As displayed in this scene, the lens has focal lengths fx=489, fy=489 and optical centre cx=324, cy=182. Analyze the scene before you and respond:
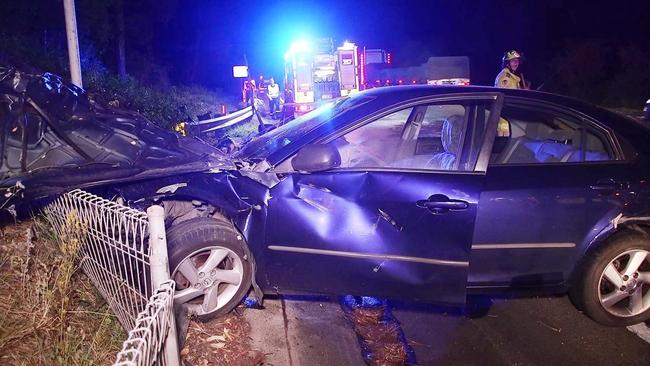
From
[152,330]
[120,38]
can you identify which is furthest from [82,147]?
[120,38]

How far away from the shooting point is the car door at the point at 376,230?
3.11 metres

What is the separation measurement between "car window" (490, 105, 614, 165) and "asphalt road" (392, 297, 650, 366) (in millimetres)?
1211

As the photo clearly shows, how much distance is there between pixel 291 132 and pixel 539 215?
6.16 feet

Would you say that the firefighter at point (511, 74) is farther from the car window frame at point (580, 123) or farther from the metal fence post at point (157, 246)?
the metal fence post at point (157, 246)

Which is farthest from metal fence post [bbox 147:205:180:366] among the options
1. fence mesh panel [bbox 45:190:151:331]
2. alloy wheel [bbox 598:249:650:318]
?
alloy wheel [bbox 598:249:650:318]

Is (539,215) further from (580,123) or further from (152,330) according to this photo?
(152,330)

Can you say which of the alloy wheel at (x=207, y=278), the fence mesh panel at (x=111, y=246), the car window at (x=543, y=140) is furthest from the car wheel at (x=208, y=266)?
the car window at (x=543, y=140)

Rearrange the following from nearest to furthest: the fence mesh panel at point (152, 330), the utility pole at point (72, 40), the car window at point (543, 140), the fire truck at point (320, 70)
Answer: the fence mesh panel at point (152, 330), the car window at point (543, 140), the utility pole at point (72, 40), the fire truck at point (320, 70)

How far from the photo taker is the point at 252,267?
3.40 m

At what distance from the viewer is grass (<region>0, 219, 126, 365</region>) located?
277cm

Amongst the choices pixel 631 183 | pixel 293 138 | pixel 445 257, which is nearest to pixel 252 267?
pixel 293 138

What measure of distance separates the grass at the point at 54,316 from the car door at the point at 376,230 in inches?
44.5

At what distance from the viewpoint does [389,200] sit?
10.3 feet

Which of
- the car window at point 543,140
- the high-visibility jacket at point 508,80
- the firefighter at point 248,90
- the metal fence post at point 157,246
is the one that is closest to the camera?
the metal fence post at point 157,246
